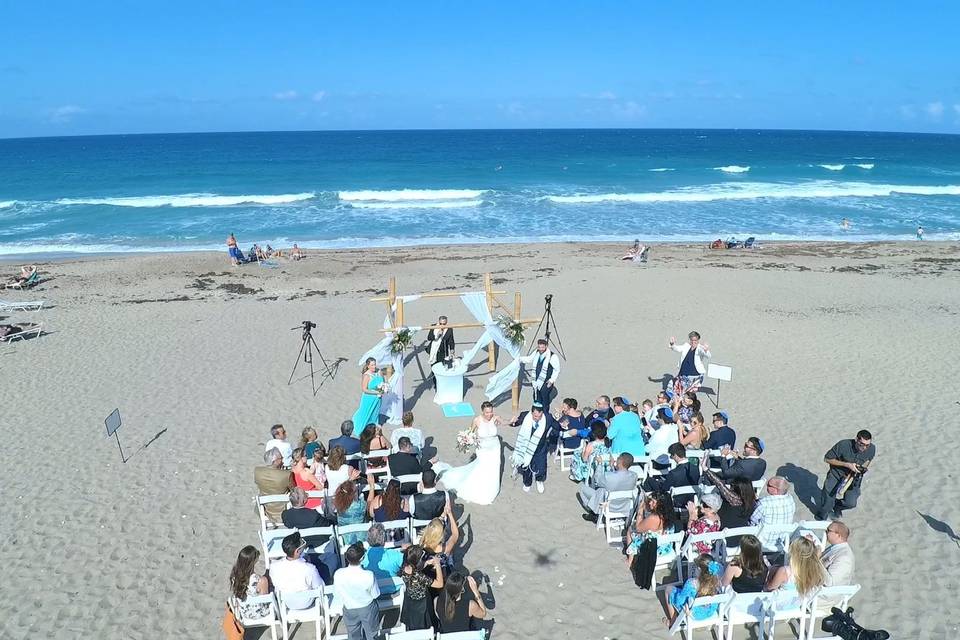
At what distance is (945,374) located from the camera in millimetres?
11000

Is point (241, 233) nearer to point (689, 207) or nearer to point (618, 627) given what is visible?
point (689, 207)

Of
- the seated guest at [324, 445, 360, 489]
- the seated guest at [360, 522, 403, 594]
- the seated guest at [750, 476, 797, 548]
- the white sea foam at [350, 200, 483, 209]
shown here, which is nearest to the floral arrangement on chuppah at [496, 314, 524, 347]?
the seated guest at [324, 445, 360, 489]

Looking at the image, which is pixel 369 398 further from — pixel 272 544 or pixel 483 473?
pixel 272 544

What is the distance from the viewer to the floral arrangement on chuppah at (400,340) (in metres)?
9.44

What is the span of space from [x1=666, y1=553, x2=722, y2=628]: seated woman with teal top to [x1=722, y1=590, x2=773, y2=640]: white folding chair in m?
0.11

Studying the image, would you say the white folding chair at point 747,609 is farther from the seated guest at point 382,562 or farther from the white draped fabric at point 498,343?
the white draped fabric at point 498,343

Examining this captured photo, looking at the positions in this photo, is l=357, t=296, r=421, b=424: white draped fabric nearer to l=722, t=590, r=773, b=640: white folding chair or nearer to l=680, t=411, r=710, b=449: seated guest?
l=680, t=411, r=710, b=449: seated guest

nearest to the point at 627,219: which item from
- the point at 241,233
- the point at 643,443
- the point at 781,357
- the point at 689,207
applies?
the point at 689,207

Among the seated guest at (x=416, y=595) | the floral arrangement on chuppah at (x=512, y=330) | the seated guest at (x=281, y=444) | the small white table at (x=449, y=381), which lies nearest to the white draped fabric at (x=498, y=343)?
the floral arrangement on chuppah at (x=512, y=330)

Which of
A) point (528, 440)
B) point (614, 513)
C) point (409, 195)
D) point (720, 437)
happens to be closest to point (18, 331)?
point (528, 440)

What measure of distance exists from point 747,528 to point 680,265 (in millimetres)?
16781

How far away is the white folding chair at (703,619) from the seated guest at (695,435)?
271 centimetres

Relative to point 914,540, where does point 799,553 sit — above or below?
above

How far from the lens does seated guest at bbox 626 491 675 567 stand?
589 cm
